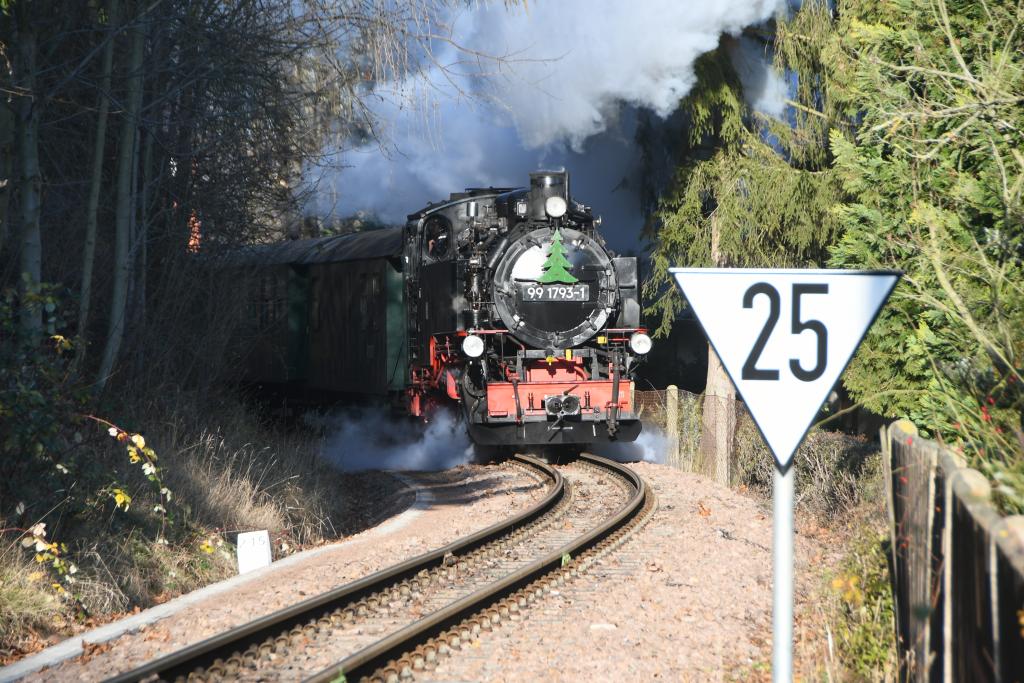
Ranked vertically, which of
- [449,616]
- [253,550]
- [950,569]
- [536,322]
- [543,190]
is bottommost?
[253,550]

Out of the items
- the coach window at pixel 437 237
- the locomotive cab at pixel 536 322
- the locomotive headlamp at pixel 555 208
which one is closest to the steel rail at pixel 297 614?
the locomotive cab at pixel 536 322

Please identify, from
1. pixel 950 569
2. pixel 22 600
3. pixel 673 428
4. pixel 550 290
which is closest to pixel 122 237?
pixel 22 600

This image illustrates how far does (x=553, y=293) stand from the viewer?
1397 centimetres

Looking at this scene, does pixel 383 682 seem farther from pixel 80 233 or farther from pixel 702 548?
pixel 80 233

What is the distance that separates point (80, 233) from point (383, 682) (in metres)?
7.53

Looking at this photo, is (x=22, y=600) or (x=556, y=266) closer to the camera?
(x=22, y=600)

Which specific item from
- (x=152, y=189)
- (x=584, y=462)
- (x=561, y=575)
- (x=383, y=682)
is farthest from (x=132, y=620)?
(x=584, y=462)

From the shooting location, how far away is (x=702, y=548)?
930 centimetres

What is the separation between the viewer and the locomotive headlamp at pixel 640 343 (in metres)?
14.1

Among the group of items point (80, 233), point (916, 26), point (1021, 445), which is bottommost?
point (1021, 445)

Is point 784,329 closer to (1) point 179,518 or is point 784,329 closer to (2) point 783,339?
(2) point 783,339

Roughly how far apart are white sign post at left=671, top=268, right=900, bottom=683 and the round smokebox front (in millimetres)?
10391

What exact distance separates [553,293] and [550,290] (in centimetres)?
6

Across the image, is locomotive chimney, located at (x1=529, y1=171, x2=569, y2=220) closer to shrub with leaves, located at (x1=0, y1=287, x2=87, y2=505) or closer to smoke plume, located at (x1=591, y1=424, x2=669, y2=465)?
smoke plume, located at (x1=591, y1=424, x2=669, y2=465)
